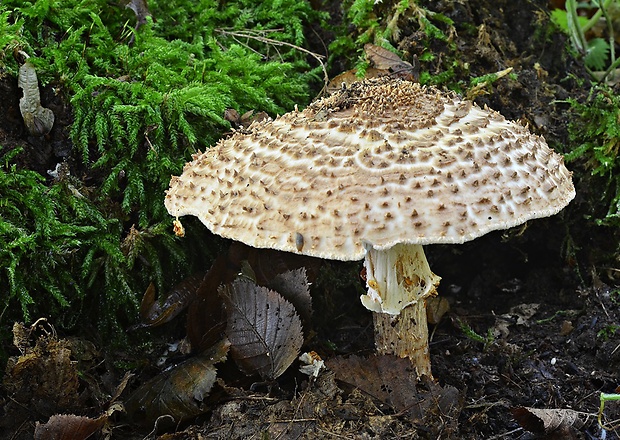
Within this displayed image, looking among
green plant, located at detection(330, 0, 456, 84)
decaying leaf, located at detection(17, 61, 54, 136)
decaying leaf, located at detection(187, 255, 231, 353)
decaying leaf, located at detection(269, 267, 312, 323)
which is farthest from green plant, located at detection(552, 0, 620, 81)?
decaying leaf, located at detection(17, 61, 54, 136)

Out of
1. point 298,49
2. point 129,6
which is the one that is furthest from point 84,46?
point 298,49

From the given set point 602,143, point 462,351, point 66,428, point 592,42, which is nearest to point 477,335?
point 462,351

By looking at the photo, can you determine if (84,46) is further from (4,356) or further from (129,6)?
(4,356)

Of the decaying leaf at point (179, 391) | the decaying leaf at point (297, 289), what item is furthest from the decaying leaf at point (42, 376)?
the decaying leaf at point (297, 289)

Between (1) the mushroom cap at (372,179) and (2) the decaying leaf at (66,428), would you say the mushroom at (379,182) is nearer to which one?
(1) the mushroom cap at (372,179)

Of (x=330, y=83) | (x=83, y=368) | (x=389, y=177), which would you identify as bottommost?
(x=83, y=368)

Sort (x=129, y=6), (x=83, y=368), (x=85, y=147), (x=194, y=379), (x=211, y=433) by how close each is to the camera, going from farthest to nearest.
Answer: (x=129, y=6), (x=85, y=147), (x=83, y=368), (x=194, y=379), (x=211, y=433)

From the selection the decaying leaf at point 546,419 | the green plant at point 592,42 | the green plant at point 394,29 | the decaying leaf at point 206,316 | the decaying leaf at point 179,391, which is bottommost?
the decaying leaf at point 546,419
